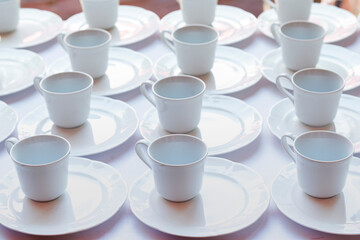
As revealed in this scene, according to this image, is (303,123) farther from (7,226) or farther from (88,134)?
(7,226)

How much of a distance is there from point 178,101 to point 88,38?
0.35 meters

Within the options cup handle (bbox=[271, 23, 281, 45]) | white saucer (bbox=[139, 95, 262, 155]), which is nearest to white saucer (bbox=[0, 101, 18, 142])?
white saucer (bbox=[139, 95, 262, 155])

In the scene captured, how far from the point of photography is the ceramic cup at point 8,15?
4.51 feet

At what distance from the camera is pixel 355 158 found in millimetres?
961

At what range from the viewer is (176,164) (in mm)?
918

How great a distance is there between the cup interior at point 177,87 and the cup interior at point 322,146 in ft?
0.77

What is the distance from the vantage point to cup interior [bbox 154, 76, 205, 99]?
3.53 feet

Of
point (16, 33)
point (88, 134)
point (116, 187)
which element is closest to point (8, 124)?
point (88, 134)

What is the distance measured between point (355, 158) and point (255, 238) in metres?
0.23

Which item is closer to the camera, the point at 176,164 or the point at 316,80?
the point at 176,164

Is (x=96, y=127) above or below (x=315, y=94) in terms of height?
below

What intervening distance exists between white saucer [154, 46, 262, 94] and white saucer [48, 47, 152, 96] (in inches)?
1.2

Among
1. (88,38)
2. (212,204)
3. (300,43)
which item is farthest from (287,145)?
(88,38)

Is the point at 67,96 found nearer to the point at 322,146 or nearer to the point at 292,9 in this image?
the point at 322,146
